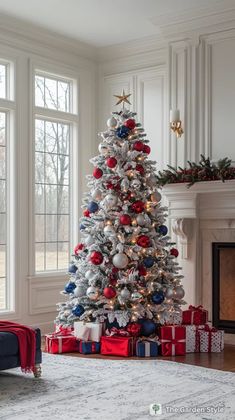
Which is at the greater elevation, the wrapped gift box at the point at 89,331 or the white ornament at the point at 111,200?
the white ornament at the point at 111,200

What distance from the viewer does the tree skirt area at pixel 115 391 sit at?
396 cm

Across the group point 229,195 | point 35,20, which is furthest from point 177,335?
point 35,20

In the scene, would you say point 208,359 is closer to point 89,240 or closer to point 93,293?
point 93,293

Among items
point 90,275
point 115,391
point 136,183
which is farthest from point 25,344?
point 136,183

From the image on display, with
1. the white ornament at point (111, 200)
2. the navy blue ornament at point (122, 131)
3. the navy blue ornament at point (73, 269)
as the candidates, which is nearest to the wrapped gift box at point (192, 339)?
the navy blue ornament at point (73, 269)

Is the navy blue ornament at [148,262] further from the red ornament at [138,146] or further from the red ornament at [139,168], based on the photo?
the red ornament at [138,146]

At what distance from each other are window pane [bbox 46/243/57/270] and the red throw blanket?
9.11ft

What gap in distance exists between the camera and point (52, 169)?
7.81 meters

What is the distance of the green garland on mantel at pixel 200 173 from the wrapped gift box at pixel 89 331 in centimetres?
173

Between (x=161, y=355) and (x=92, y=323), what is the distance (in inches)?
29.5

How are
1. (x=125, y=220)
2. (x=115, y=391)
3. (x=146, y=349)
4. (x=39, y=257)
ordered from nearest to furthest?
(x=115, y=391) → (x=146, y=349) → (x=125, y=220) → (x=39, y=257)

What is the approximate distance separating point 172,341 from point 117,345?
530 mm

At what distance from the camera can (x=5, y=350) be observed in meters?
4.69

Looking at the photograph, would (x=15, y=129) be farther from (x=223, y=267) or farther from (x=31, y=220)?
(x=223, y=267)
